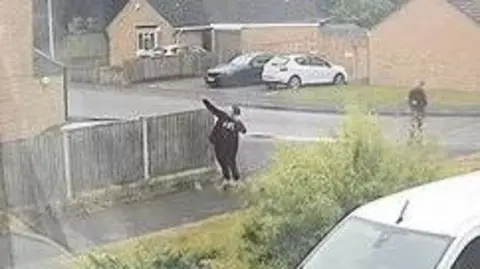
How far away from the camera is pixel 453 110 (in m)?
3.15

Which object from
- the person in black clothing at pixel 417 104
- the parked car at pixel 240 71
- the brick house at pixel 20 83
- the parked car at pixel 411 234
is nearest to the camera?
the parked car at pixel 411 234

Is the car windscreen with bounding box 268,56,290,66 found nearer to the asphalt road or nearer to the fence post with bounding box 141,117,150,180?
the asphalt road

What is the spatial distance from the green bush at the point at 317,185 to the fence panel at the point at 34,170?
0.47 metres

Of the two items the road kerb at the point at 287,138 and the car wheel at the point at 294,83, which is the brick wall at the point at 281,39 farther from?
the road kerb at the point at 287,138

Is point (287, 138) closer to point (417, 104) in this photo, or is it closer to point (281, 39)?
point (281, 39)

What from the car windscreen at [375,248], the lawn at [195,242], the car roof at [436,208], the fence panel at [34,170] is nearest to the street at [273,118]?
the fence panel at [34,170]

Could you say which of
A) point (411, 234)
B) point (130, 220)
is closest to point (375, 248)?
point (411, 234)

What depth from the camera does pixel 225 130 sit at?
2984 mm

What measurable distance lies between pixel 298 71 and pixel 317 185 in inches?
12.4

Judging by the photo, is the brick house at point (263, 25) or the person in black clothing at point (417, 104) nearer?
the brick house at point (263, 25)

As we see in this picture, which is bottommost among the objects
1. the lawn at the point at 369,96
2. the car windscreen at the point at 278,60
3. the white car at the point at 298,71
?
the lawn at the point at 369,96

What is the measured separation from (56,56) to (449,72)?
103cm

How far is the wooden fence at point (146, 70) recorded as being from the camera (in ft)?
9.25

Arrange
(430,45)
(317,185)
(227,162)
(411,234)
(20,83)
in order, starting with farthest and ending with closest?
(430,45)
(227,162)
(317,185)
(20,83)
(411,234)
